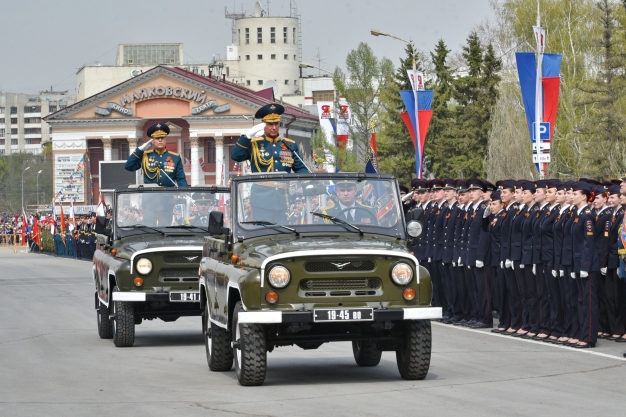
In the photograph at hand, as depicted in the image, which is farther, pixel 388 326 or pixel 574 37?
pixel 574 37

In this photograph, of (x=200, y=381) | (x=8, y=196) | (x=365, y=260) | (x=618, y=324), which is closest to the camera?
(x=365, y=260)

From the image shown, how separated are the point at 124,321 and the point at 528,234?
5.49 metres

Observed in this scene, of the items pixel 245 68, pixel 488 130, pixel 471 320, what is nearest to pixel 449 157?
pixel 488 130

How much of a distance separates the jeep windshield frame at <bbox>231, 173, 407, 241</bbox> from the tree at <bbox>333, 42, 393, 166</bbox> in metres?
64.8

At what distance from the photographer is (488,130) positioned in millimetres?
67062

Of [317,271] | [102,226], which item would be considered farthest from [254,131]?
[317,271]

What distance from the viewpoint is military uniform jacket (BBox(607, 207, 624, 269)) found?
1580 centimetres

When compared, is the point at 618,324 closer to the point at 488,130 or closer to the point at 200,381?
the point at 200,381

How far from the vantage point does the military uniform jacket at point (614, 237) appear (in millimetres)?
15797

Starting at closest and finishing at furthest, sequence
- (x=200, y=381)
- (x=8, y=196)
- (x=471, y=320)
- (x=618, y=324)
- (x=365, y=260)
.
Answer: (x=365, y=260), (x=200, y=381), (x=618, y=324), (x=471, y=320), (x=8, y=196)

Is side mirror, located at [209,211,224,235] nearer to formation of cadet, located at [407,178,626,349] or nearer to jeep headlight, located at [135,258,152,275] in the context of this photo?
formation of cadet, located at [407,178,626,349]

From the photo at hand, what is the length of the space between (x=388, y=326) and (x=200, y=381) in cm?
208

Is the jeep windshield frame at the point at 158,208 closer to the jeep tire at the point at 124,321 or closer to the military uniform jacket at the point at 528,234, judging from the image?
the jeep tire at the point at 124,321

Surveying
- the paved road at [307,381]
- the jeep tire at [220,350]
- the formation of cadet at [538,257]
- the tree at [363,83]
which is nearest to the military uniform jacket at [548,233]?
the formation of cadet at [538,257]
